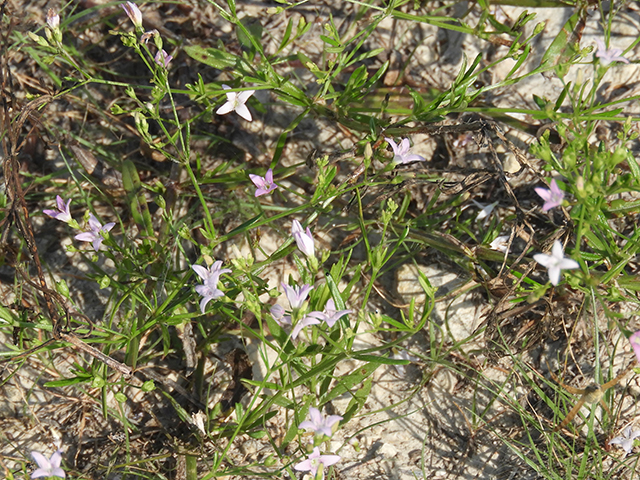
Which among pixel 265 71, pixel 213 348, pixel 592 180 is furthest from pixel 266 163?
pixel 592 180

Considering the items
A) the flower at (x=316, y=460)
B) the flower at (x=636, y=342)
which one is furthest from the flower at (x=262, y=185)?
the flower at (x=636, y=342)

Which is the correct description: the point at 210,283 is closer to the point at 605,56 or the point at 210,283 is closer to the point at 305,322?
the point at 305,322

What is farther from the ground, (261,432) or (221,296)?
(221,296)

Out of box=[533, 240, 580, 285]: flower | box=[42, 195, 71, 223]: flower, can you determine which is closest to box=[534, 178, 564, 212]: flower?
box=[533, 240, 580, 285]: flower

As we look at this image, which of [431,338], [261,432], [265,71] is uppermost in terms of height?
[265,71]

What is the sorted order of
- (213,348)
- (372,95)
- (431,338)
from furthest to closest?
(372,95)
(213,348)
(431,338)

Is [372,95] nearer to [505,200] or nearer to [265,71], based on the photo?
[265,71]
